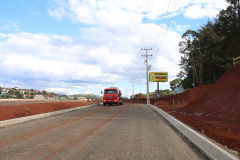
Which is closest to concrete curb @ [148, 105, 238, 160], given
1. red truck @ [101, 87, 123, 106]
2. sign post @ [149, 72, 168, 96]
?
red truck @ [101, 87, 123, 106]

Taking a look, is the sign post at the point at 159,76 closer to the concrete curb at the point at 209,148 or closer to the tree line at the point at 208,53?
the tree line at the point at 208,53

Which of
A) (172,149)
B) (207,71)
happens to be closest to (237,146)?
(172,149)

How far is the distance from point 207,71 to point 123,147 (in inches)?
2344

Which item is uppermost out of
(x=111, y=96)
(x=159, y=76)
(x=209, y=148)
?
(x=159, y=76)

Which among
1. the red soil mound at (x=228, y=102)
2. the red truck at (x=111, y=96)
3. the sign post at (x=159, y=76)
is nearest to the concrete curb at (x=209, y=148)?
the red soil mound at (x=228, y=102)

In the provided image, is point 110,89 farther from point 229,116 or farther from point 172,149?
point 172,149

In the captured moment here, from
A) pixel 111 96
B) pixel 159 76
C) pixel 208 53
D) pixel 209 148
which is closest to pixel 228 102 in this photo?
pixel 209 148

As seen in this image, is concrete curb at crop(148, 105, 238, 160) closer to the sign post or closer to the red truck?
the red truck

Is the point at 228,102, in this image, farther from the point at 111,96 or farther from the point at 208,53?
the point at 208,53

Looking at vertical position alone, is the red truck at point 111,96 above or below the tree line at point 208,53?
below

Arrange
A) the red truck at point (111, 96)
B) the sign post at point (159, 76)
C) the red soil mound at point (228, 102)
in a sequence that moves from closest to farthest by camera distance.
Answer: the red soil mound at point (228, 102)
the red truck at point (111, 96)
the sign post at point (159, 76)

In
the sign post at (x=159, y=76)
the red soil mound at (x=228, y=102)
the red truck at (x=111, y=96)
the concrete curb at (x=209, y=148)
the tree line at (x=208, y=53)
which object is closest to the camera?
the concrete curb at (x=209, y=148)

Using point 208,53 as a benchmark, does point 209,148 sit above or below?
below

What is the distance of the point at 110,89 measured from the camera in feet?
120
